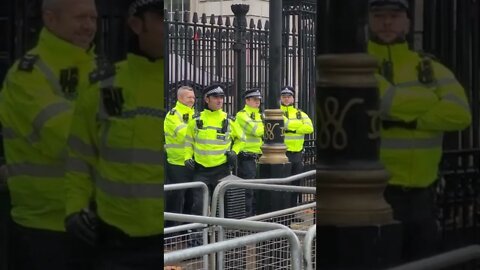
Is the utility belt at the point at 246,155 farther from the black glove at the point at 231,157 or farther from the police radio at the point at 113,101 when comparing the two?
the police radio at the point at 113,101

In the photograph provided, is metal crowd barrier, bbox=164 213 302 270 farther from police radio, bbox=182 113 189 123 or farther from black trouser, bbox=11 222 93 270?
police radio, bbox=182 113 189 123

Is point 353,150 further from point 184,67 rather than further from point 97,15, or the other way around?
point 184,67

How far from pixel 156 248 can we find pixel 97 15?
43 centimetres

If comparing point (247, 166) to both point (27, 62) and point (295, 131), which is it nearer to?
point (295, 131)

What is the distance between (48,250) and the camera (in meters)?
1.48

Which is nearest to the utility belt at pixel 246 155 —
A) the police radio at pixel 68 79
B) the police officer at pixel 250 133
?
the police officer at pixel 250 133

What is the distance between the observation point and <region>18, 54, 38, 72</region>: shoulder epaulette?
56.0 inches

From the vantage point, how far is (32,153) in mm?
1455

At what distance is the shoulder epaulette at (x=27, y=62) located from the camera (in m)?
1.42

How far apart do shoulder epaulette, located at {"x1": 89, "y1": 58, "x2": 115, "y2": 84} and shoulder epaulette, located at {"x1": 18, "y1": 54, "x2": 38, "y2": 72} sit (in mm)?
97

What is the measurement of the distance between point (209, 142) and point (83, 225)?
8.04 m

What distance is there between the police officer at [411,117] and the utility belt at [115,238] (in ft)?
1.46

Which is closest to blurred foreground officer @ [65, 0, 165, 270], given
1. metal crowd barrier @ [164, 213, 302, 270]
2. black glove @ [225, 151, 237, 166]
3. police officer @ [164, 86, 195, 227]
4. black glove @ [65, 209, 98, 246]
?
black glove @ [65, 209, 98, 246]

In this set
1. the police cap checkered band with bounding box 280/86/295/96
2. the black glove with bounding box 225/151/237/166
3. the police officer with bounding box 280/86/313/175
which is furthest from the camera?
the police cap checkered band with bounding box 280/86/295/96
